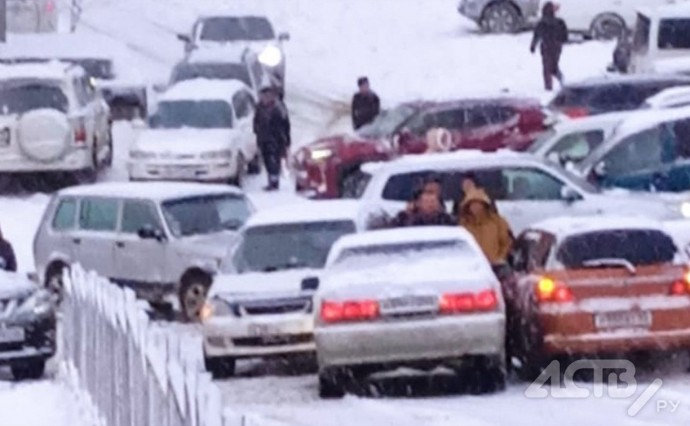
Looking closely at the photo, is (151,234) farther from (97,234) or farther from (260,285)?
(260,285)

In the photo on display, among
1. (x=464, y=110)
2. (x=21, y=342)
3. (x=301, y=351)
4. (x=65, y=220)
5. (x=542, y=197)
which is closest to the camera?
(x=301, y=351)

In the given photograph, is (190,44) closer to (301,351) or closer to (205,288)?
(205,288)

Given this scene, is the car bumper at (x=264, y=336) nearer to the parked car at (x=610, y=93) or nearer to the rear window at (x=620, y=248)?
the rear window at (x=620, y=248)

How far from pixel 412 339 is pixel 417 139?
48.7ft

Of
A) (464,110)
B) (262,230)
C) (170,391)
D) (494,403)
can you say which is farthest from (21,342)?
(464,110)

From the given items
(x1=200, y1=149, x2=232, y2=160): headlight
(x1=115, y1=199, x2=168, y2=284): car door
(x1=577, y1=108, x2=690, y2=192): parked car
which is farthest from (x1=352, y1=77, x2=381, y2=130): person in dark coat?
(x1=115, y1=199, x2=168, y2=284): car door

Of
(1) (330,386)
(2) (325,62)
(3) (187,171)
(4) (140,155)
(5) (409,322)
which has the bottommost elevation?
(2) (325,62)

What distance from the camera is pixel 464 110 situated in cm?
3164

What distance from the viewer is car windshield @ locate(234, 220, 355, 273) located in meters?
19.9

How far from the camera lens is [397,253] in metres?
17.5

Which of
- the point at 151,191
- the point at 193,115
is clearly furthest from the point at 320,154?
the point at 151,191

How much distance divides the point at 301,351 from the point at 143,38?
31.3 metres

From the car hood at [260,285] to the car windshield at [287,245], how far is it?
0.33 meters

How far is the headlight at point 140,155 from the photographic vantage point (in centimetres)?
3212
